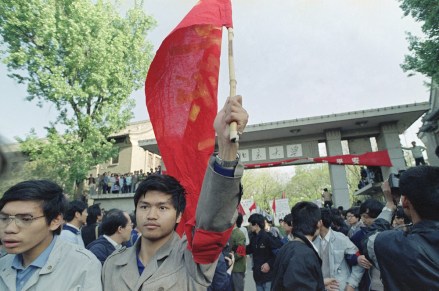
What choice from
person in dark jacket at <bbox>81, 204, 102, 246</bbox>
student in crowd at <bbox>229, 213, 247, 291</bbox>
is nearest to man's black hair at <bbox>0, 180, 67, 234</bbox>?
person in dark jacket at <bbox>81, 204, 102, 246</bbox>

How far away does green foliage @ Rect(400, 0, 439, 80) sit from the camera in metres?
9.76

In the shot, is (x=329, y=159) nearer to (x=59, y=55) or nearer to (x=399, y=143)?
(x=399, y=143)

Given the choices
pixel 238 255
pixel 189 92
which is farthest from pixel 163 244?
pixel 238 255

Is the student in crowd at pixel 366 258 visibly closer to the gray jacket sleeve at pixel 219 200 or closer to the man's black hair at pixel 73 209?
the gray jacket sleeve at pixel 219 200

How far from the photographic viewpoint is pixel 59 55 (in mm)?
12539

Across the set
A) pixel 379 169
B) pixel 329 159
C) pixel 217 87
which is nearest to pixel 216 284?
pixel 217 87

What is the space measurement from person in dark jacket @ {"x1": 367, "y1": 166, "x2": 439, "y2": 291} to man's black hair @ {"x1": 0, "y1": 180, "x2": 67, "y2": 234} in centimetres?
220

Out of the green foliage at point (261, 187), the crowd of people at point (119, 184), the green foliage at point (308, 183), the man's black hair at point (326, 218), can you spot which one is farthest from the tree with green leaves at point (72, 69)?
the green foliage at point (308, 183)

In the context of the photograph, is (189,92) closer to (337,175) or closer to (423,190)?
(423,190)

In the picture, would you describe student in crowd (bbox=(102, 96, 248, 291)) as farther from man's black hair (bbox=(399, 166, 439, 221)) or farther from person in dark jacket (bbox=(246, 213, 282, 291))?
person in dark jacket (bbox=(246, 213, 282, 291))

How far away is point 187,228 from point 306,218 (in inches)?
76.2

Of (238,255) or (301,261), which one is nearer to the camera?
(301,261)

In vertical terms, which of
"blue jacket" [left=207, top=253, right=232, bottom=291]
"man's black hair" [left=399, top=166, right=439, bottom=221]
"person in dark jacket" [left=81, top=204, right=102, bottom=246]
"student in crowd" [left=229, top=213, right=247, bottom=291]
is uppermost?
"man's black hair" [left=399, top=166, right=439, bottom=221]

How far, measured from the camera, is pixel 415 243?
188cm
